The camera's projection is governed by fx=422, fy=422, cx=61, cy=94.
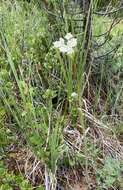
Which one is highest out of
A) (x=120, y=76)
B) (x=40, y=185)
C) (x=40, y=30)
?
(x=40, y=30)

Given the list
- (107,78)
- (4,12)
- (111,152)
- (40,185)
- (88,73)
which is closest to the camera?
(40,185)

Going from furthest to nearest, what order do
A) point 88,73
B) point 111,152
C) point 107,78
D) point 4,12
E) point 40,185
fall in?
point 4,12 → point 107,78 → point 88,73 → point 111,152 → point 40,185

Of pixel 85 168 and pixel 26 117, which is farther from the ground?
pixel 26 117

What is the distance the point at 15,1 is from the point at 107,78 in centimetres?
96

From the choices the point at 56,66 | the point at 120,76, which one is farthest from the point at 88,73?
the point at 120,76

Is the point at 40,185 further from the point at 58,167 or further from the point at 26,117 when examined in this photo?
the point at 26,117

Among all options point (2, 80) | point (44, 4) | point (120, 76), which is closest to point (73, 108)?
point (2, 80)

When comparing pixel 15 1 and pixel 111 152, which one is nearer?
pixel 111 152

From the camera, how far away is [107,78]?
2.51 m

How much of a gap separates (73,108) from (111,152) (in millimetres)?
293

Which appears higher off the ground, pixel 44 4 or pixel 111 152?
pixel 44 4

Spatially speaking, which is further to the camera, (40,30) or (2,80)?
(40,30)

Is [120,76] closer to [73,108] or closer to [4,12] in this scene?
[73,108]

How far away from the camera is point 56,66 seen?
2.38m
